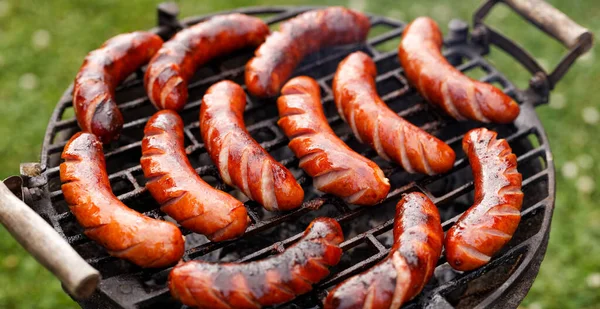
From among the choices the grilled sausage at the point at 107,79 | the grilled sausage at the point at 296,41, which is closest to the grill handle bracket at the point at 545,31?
the grilled sausage at the point at 296,41

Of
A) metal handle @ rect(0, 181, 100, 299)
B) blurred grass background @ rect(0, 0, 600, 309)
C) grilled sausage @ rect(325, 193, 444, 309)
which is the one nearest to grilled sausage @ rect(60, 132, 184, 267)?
metal handle @ rect(0, 181, 100, 299)

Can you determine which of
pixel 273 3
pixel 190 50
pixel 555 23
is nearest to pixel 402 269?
pixel 190 50

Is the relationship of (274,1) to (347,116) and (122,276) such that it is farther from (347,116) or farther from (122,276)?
(122,276)

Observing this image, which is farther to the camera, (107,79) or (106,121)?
(107,79)

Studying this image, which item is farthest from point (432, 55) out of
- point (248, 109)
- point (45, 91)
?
point (45, 91)

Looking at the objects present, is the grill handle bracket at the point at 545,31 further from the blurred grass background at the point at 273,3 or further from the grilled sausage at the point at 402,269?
the blurred grass background at the point at 273,3

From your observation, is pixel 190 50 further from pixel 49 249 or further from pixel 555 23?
pixel 555 23

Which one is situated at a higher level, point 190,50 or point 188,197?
point 190,50
